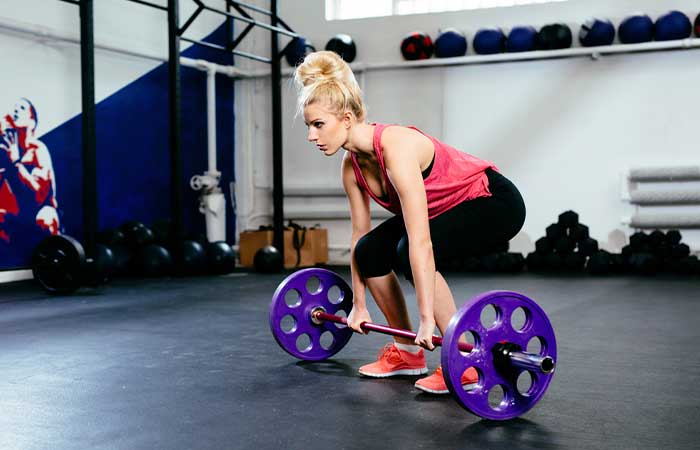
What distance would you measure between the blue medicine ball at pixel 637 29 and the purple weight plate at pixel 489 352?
4.67 metres

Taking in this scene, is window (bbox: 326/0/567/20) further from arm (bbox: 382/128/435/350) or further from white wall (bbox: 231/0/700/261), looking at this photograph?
arm (bbox: 382/128/435/350)

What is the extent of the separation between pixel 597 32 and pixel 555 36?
32 centimetres

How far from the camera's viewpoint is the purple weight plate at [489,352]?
1.60 metres

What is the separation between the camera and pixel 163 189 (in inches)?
246

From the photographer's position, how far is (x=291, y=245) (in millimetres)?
6273

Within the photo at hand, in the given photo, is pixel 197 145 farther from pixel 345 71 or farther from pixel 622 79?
pixel 345 71

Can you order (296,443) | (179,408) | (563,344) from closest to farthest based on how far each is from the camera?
(296,443), (179,408), (563,344)

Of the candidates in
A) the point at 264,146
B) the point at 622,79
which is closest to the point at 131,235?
the point at 264,146

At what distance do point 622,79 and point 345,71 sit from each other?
483 centimetres

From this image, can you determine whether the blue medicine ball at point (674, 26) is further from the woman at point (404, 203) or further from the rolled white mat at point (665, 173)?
the woman at point (404, 203)

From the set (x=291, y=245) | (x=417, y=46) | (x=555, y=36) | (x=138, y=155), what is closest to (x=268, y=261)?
(x=291, y=245)

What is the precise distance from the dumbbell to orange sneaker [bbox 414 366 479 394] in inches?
112

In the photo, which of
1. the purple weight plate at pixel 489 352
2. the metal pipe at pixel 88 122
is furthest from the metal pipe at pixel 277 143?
the purple weight plate at pixel 489 352

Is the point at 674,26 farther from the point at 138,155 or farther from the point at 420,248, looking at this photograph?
the point at 420,248
